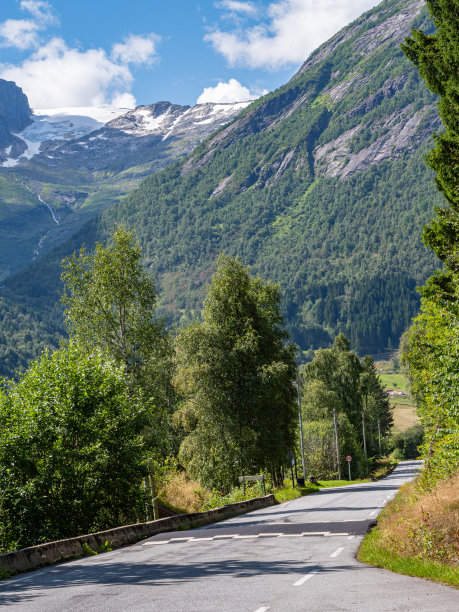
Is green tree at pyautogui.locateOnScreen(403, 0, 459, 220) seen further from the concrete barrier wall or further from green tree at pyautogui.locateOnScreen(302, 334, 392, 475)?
green tree at pyautogui.locateOnScreen(302, 334, 392, 475)

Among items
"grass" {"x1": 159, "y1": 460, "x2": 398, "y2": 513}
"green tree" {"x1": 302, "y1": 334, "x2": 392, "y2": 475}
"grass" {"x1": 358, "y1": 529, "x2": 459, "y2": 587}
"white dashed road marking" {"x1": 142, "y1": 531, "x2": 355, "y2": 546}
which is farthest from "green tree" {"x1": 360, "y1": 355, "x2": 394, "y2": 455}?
"grass" {"x1": 358, "y1": 529, "x2": 459, "y2": 587}

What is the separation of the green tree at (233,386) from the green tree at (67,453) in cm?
1268

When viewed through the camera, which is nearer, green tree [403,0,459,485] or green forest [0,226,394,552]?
green tree [403,0,459,485]

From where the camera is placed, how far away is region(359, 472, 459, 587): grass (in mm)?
11031

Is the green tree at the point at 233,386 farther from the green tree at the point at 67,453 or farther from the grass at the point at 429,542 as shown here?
the grass at the point at 429,542

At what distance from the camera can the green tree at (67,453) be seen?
2077 cm

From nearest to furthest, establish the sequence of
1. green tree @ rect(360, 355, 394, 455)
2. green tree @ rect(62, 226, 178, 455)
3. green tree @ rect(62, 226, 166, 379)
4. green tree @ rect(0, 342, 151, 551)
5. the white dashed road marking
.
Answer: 1. the white dashed road marking
2. green tree @ rect(0, 342, 151, 551)
3. green tree @ rect(62, 226, 178, 455)
4. green tree @ rect(62, 226, 166, 379)
5. green tree @ rect(360, 355, 394, 455)

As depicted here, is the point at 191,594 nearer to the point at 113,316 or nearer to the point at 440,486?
the point at 440,486

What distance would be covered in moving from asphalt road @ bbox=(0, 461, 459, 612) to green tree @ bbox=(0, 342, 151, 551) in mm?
4089

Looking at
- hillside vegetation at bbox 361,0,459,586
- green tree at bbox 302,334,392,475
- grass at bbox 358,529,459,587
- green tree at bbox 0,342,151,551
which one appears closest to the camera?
grass at bbox 358,529,459,587

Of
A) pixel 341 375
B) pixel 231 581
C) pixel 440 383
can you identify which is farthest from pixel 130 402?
pixel 341 375

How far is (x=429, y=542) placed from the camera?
11.5 meters

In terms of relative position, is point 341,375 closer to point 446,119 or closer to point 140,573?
point 446,119

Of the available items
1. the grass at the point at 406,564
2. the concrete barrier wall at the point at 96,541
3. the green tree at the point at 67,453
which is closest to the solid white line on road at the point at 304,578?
the grass at the point at 406,564
